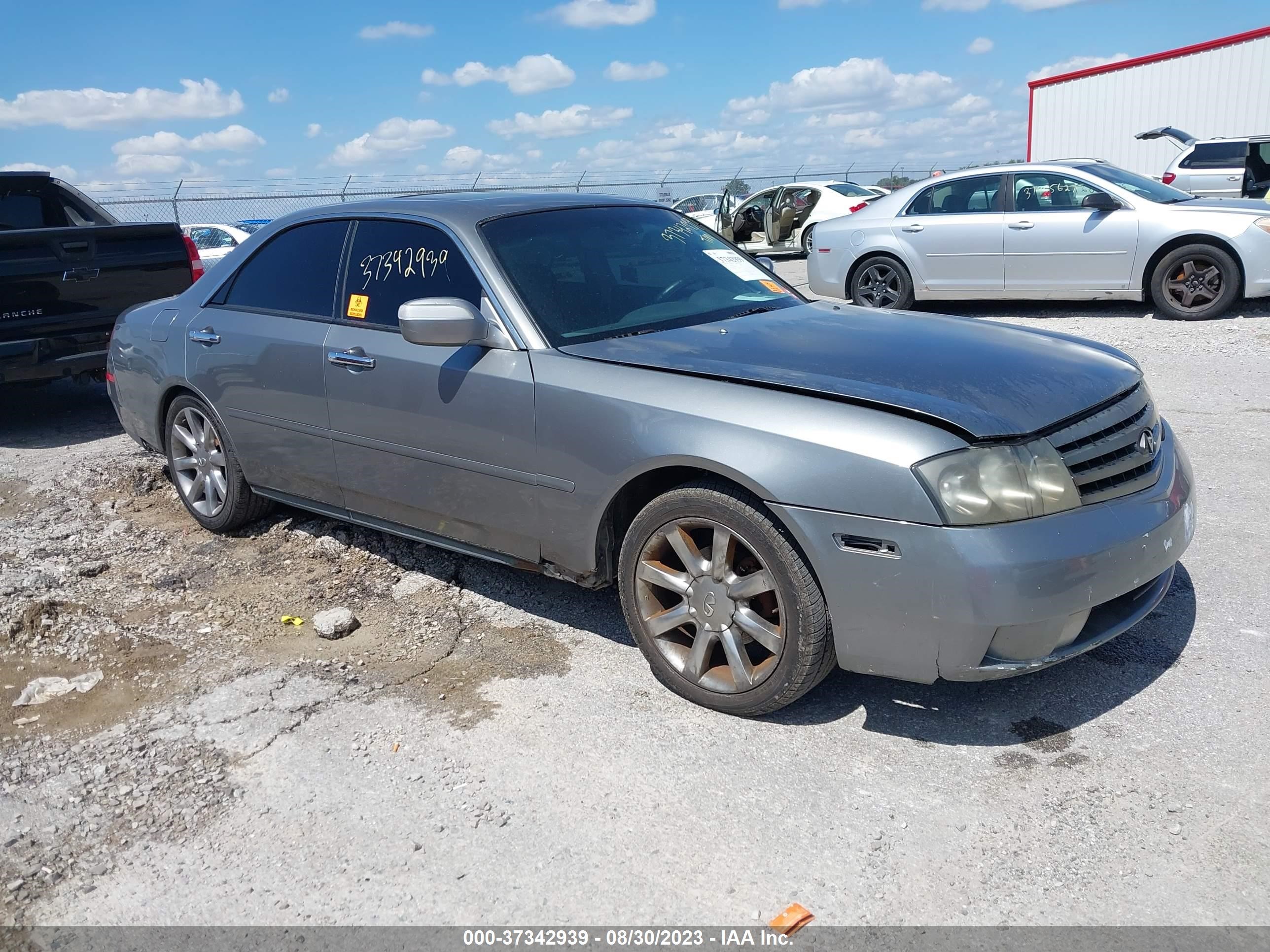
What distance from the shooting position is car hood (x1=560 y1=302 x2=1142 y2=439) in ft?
10.0

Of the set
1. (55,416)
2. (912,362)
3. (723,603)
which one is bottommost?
(55,416)

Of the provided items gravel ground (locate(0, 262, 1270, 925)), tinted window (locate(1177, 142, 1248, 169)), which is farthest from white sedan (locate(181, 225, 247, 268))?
tinted window (locate(1177, 142, 1248, 169))

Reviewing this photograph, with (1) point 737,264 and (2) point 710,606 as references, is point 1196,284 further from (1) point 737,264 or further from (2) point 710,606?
(2) point 710,606

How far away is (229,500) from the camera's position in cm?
514

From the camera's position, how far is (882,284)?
11.2m

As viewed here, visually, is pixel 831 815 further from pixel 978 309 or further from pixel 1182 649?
pixel 978 309

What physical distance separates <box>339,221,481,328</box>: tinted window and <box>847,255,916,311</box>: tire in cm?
751

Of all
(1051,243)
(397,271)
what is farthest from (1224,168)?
(397,271)

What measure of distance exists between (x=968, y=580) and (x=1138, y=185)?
8.82 metres

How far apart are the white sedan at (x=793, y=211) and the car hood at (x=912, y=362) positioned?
13.3 metres

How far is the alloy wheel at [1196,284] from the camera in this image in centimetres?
955

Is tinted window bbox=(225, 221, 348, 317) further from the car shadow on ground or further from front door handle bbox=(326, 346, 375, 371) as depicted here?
the car shadow on ground

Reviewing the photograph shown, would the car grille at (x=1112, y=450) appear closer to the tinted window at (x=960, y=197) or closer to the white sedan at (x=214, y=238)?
the tinted window at (x=960, y=197)

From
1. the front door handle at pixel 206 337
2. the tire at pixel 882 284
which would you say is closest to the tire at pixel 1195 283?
the tire at pixel 882 284
